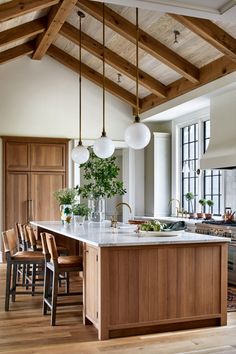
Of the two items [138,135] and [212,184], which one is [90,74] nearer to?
[212,184]

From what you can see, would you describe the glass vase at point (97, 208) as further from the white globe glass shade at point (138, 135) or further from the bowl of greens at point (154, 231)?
the bowl of greens at point (154, 231)

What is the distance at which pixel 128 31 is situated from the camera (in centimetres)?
651

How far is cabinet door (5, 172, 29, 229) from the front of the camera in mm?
8406

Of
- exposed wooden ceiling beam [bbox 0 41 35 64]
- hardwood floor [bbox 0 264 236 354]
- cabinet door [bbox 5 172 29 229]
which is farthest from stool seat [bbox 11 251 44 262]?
exposed wooden ceiling beam [bbox 0 41 35 64]

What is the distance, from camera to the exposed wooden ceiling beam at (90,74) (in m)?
8.60

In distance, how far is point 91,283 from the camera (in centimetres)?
409

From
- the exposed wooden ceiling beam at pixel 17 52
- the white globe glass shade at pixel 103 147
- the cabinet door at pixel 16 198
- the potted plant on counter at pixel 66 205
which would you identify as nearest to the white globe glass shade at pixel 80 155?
the potted plant on counter at pixel 66 205

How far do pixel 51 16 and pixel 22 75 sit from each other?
1.98 m

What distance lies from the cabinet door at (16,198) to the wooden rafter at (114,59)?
2.72m

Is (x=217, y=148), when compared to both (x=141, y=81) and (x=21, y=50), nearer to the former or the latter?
(x=141, y=81)

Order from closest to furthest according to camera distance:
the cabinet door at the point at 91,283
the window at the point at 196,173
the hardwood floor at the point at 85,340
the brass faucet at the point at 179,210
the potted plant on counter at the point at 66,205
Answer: the hardwood floor at the point at 85,340 < the cabinet door at the point at 91,283 < the potted plant on counter at the point at 66,205 < the window at the point at 196,173 < the brass faucet at the point at 179,210

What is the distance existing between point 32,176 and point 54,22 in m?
3.07

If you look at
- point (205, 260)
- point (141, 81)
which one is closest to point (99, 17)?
point (141, 81)

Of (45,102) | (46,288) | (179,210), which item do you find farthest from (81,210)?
(45,102)
